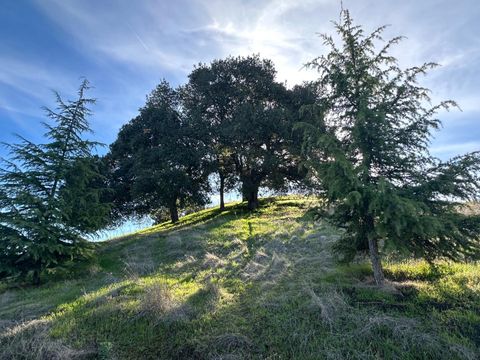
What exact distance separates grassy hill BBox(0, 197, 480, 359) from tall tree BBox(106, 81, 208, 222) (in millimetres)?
11822

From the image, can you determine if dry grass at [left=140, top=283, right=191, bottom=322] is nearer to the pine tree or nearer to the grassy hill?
the grassy hill

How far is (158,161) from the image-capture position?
70.2 ft

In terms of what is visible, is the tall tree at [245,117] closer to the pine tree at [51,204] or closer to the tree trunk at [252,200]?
the tree trunk at [252,200]

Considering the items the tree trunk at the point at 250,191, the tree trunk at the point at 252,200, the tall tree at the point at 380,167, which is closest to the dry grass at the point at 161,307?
the tall tree at the point at 380,167

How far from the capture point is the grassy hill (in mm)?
4797

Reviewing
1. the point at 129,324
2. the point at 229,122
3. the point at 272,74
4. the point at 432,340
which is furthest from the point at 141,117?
the point at 432,340

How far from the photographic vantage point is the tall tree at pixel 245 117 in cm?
2059

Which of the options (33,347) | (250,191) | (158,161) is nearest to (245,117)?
(250,191)

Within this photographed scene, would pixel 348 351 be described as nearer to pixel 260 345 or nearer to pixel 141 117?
pixel 260 345

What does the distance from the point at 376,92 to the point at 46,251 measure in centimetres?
1195

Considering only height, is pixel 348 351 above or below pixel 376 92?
below

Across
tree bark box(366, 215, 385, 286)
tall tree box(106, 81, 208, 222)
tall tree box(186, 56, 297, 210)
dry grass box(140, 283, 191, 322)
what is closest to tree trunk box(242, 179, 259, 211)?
tall tree box(186, 56, 297, 210)

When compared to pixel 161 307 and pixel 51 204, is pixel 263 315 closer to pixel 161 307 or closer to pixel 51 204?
pixel 161 307

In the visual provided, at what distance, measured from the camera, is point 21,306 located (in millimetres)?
8031
